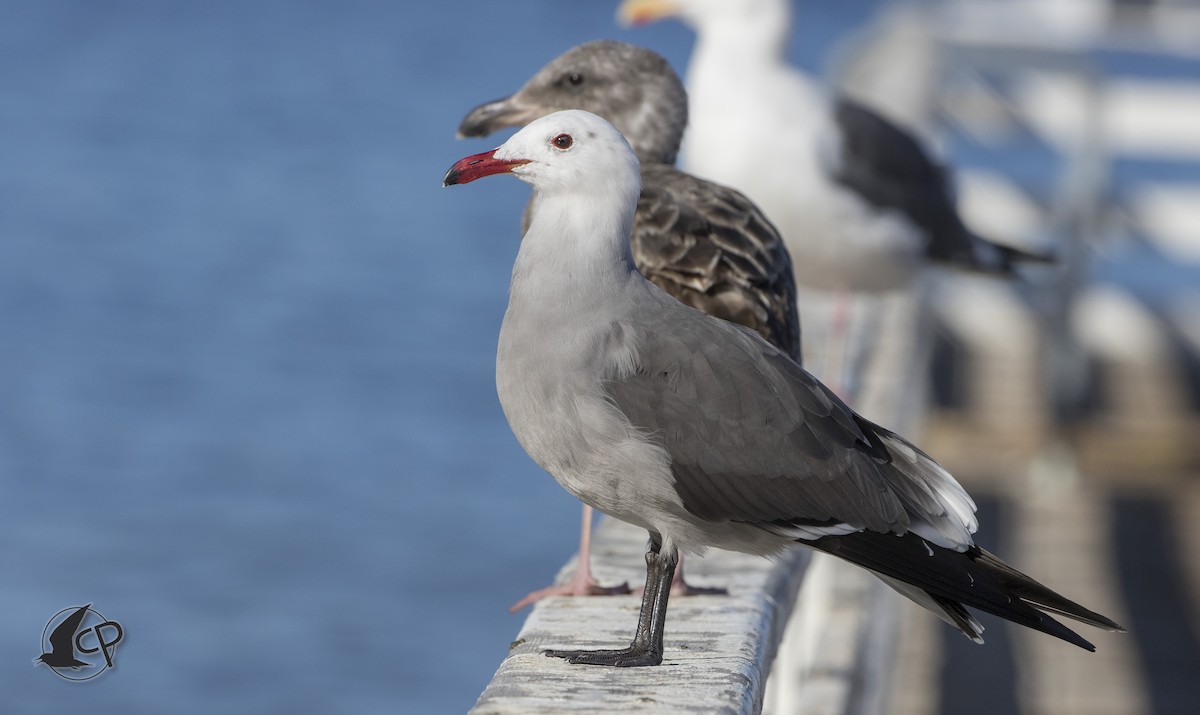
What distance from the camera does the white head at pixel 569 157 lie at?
2977mm

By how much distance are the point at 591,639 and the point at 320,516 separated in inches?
329

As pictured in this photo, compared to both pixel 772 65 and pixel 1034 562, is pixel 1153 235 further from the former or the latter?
pixel 772 65

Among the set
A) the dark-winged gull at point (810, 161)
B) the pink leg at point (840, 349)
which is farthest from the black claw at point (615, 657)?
the dark-winged gull at point (810, 161)

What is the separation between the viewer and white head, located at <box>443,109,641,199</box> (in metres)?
2.98

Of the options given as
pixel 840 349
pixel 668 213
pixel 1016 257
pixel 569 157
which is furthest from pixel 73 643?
pixel 1016 257

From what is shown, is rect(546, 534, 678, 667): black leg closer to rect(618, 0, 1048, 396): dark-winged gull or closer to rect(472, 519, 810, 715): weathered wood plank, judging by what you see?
rect(472, 519, 810, 715): weathered wood plank

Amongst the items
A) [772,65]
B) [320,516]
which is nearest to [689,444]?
[772,65]

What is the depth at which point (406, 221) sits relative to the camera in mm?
18438

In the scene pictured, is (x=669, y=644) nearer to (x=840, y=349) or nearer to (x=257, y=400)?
(x=840, y=349)

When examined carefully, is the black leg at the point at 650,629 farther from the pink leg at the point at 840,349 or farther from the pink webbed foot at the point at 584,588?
the pink leg at the point at 840,349

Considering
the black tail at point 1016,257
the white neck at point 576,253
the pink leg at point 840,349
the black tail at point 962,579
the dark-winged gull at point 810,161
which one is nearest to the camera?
the black tail at point 962,579

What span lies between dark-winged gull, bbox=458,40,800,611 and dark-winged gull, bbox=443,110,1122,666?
0.58 m

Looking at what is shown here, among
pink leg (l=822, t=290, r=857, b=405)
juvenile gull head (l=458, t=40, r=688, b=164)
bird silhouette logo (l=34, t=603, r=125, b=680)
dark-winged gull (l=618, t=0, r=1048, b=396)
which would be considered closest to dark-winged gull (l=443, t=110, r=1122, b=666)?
bird silhouette logo (l=34, t=603, r=125, b=680)

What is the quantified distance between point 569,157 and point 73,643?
1.15m
